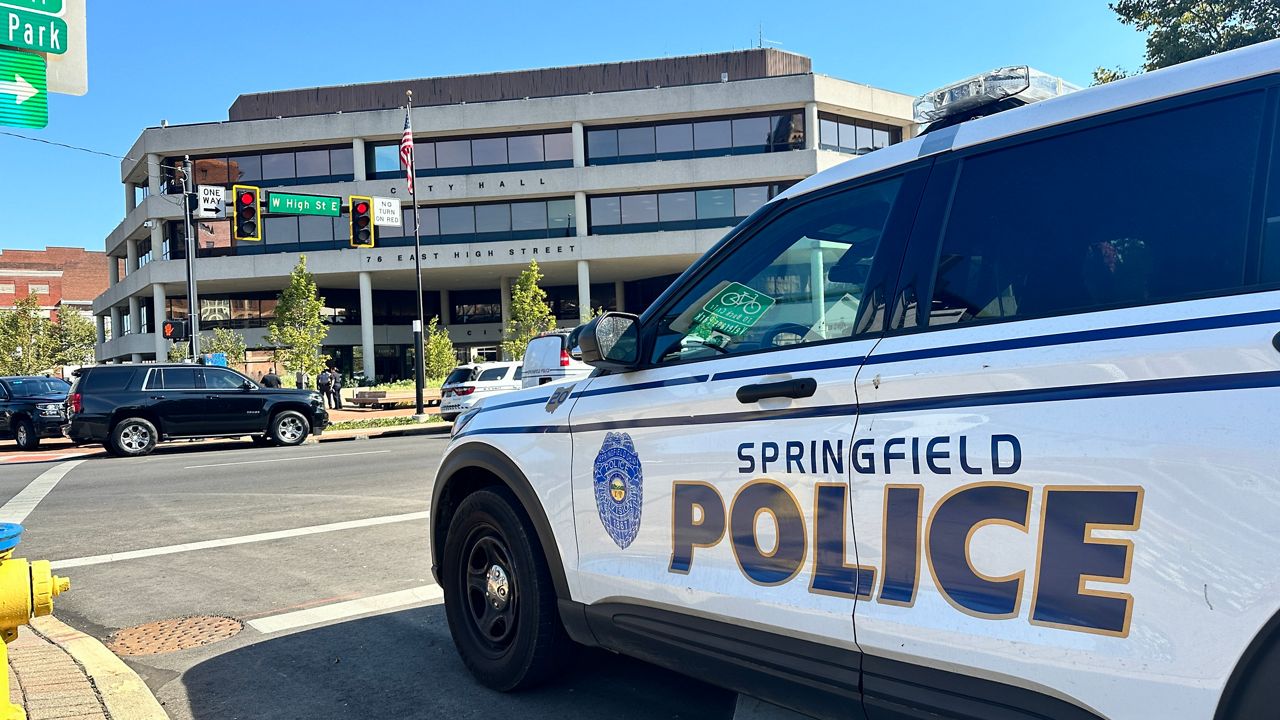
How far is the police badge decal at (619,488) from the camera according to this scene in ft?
10.0

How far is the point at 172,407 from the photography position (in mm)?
17422

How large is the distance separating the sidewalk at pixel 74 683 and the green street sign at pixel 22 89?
137 inches

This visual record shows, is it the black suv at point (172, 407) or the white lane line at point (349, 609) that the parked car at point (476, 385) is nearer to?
the black suv at point (172, 407)

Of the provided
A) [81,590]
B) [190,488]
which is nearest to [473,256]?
[190,488]

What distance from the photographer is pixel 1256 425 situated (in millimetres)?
1648

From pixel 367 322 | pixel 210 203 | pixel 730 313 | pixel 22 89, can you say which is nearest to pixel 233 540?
pixel 22 89

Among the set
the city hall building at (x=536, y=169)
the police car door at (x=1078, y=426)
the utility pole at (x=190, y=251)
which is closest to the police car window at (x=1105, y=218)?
the police car door at (x=1078, y=426)

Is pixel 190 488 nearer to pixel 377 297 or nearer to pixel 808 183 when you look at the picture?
pixel 808 183

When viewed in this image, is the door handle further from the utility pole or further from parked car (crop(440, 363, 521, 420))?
the utility pole

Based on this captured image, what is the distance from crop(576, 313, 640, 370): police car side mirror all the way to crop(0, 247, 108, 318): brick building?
111598 mm

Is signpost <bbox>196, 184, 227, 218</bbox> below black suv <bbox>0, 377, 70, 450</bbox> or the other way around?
the other way around

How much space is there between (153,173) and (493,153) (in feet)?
58.3

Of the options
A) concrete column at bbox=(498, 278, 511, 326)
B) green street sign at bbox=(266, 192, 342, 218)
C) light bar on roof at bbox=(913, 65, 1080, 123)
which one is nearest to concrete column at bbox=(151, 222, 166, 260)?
concrete column at bbox=(498, 278, 511, 326)

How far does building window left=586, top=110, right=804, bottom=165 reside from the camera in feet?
142
